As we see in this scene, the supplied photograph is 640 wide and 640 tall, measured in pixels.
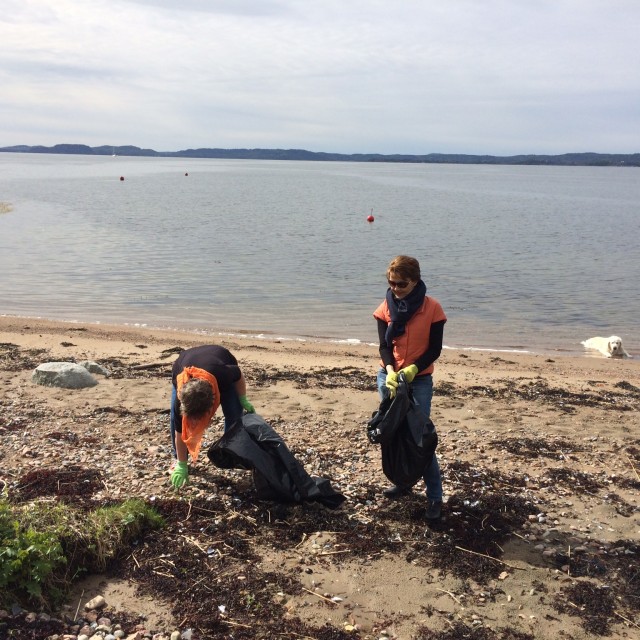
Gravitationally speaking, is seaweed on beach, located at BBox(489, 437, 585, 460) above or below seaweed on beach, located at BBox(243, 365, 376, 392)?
above

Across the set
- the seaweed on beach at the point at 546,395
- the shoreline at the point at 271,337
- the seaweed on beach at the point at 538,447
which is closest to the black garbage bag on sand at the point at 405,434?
the seaweed on beach at the point at 538,447

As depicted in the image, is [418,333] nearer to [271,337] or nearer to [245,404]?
[245,404]

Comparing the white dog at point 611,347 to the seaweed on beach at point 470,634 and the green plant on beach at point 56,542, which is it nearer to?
the seaweed on beach at point 470,634

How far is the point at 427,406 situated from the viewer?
17.3ft

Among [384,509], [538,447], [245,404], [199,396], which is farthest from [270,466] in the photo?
[538,447]

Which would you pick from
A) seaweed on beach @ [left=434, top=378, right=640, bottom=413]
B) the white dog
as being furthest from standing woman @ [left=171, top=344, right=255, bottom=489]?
the white dog

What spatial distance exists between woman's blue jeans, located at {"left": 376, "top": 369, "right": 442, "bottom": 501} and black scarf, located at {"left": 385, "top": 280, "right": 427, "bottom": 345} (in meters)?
0.44

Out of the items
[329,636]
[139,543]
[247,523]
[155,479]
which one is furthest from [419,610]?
[155,479]

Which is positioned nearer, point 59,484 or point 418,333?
point 418,333

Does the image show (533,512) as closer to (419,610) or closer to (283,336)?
(419,610)

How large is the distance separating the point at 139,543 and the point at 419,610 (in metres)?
2.08

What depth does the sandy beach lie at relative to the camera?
4117 millimetres

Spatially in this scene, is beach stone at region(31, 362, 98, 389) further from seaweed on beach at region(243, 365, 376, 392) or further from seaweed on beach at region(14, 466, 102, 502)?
seaweed on beach at region(14, 466, 102, 502)

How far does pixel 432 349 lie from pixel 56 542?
3.02 m
